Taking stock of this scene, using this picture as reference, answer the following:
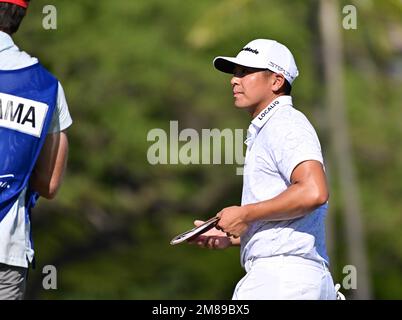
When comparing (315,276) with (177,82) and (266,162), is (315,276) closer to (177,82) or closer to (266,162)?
(266,162)

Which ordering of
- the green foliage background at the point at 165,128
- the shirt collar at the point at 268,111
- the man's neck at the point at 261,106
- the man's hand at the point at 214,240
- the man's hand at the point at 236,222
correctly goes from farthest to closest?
the green foliage background at the point at 165,128
the man's hand at the point at 214,240
the man's neck at the point at 261,106
the shirt collar at the point at 268,111
the man's hand at the point at 236,222

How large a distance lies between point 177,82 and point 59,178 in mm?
18365

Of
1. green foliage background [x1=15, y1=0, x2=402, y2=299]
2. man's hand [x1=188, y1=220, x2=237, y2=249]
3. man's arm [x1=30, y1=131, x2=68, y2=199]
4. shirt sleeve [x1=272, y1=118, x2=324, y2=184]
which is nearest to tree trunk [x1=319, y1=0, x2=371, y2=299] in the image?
green foliage background [x1=15, y1=0, x2=402, y2=299]

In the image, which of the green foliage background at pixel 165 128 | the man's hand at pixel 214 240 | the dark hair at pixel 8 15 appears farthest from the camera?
the green foliage background at pixel 165 128

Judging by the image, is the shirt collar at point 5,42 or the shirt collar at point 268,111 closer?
the shirt collar at point 5,42

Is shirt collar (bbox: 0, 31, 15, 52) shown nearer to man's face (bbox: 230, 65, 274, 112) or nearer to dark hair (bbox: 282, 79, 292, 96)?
man's face (bbox: 230, 65, 274, 112)

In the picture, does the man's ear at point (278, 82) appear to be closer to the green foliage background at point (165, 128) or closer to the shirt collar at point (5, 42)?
the shirt collar at point (5, 42)

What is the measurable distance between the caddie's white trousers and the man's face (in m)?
0.75

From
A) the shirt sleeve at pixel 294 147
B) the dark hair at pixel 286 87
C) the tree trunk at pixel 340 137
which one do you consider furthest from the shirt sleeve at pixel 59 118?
the tree trunk at pixel 340 137

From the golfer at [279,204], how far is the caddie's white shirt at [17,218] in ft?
2.72

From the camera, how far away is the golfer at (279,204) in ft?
16.5

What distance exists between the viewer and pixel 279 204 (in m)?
5.02
